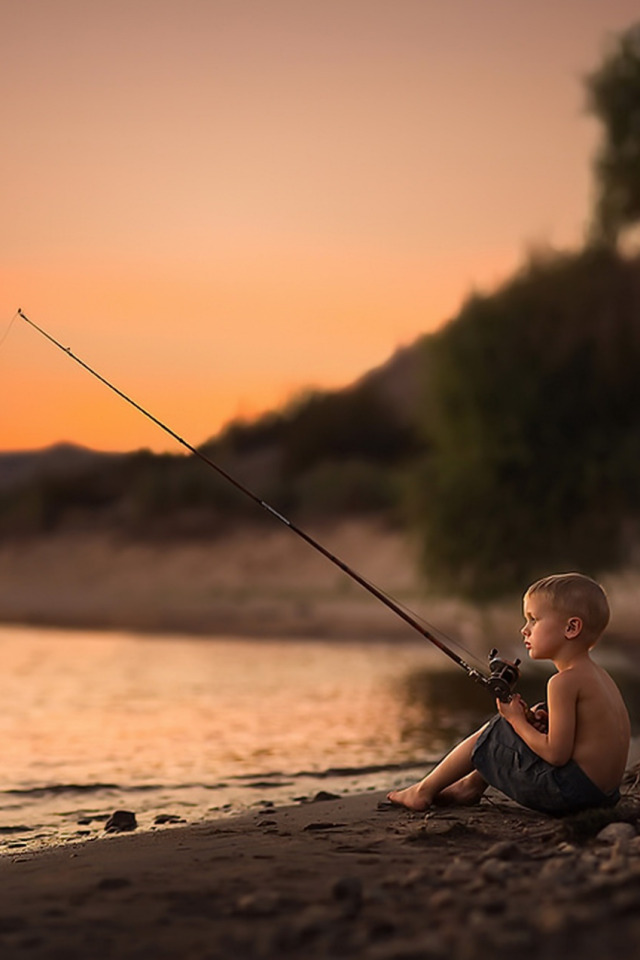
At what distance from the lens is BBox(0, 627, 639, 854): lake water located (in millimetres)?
7285

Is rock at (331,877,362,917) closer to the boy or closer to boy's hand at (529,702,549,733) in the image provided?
the boy

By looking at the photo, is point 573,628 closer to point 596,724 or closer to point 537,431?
point 596,724

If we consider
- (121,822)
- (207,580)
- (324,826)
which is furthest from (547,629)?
(207,580)

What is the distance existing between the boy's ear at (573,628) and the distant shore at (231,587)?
17.9 meters

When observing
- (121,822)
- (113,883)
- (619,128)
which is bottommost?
(121,822)

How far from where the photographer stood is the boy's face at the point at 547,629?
448 centimetres

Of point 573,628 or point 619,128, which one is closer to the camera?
point 573,628

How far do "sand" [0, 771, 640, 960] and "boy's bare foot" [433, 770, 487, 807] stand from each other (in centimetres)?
17

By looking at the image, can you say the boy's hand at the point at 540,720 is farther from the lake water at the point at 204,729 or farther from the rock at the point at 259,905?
the lake water at the point at 204,729

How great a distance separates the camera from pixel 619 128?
18703mm

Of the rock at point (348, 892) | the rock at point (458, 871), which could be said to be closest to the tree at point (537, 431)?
the rock at point (458, 871)

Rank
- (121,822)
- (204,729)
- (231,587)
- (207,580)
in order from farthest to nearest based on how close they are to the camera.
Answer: (207,580)
(231,587)
(204,729)
(121,822)

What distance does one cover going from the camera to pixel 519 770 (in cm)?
457

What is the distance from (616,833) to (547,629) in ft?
2.29
